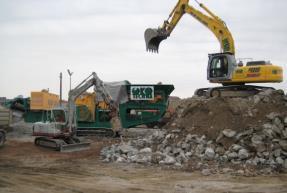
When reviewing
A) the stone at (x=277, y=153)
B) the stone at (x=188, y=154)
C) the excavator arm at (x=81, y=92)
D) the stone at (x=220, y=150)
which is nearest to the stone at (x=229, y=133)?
the stone at (x=220, y=150)

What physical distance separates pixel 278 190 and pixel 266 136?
4.52 meters

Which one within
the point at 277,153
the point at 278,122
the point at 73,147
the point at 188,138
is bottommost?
the point at 73,147

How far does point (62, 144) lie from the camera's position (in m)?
18.8

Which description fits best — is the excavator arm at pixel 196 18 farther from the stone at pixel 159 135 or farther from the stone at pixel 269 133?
the stone at pixel 269 133

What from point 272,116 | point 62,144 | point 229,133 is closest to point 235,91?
point 272,116

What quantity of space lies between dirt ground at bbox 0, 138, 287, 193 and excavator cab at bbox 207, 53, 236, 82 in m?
9.05

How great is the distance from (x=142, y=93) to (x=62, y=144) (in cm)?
668

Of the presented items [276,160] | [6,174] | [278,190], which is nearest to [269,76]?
[276,160]

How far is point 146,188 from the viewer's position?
414 inches

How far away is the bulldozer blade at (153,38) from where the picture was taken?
23516 mm

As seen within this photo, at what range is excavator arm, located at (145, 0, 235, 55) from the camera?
23359 mm

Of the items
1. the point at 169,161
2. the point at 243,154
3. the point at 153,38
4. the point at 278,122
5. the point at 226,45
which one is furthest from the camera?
the point at 153,38

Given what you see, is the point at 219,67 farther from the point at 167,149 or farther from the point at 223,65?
the point at 167,149

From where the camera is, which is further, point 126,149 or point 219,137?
point 126,149
